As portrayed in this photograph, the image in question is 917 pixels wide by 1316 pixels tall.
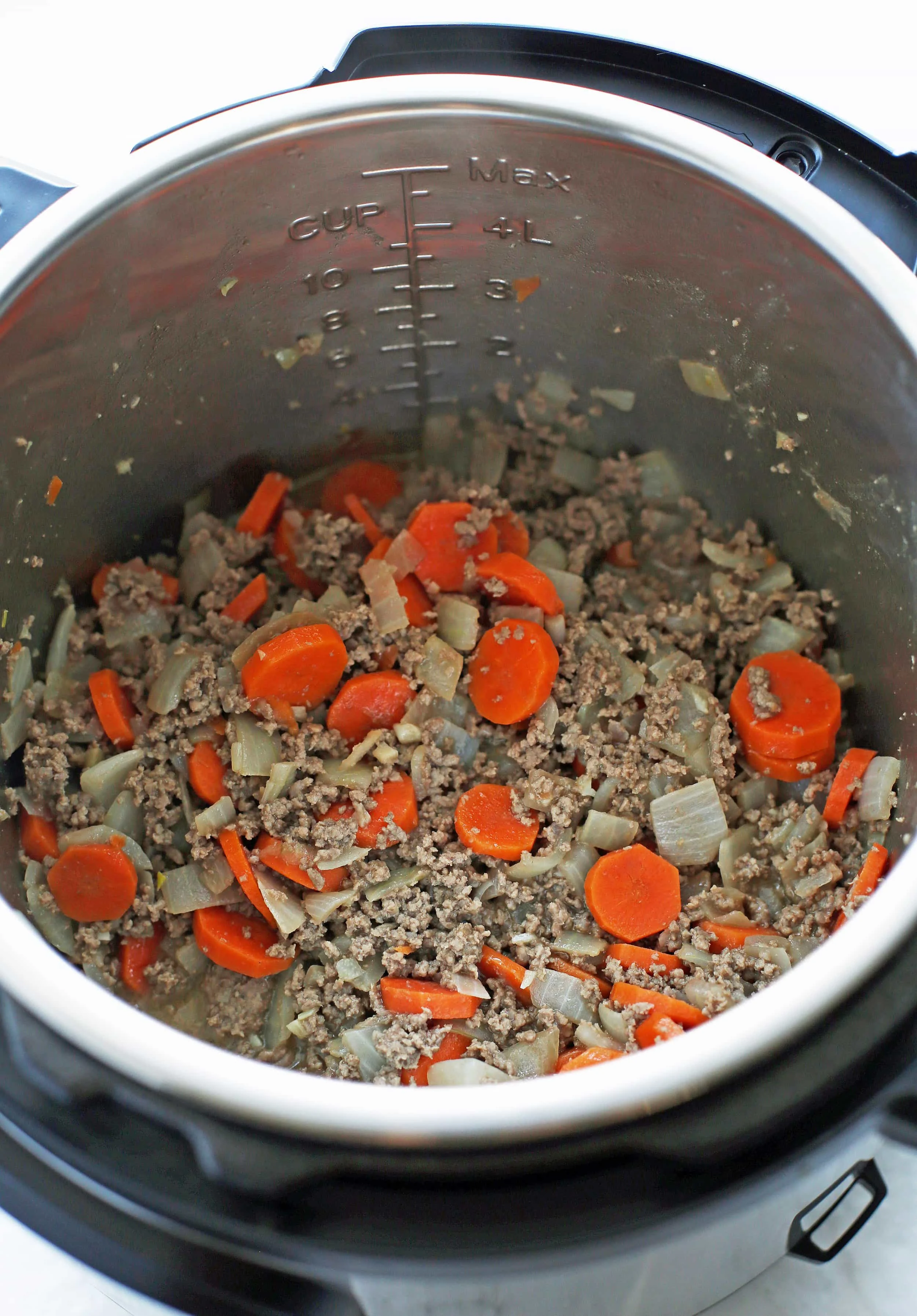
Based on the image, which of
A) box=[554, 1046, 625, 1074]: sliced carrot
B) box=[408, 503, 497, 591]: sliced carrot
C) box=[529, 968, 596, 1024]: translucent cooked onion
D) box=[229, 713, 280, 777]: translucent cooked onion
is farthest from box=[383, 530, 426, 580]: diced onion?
box=[554, 1046, 625, 1074]: sliced carrot

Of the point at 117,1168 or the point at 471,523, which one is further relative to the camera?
the point at 471,523

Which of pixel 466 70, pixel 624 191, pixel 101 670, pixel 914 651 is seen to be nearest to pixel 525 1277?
pixel 914 651

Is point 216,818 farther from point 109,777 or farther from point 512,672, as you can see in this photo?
point 512,672

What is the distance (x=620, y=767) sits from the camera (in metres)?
1.65

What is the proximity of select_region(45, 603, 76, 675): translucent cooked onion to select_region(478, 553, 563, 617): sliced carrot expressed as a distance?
653 millimetres

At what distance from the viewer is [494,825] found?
5.28ft

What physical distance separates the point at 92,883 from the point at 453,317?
1011 millimetres

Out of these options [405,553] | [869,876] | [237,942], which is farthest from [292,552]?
[869,876]

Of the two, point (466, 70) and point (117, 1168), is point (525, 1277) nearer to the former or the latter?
point (117, 1168)

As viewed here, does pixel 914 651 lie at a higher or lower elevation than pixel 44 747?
higher

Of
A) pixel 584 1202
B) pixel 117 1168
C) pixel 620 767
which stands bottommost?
pixel 117 1168

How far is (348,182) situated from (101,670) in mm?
810

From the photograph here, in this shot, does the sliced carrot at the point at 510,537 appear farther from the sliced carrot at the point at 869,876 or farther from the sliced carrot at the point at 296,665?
the sliced carrot at the point at 869,876

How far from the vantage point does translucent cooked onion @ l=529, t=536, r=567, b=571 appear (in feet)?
6.12
